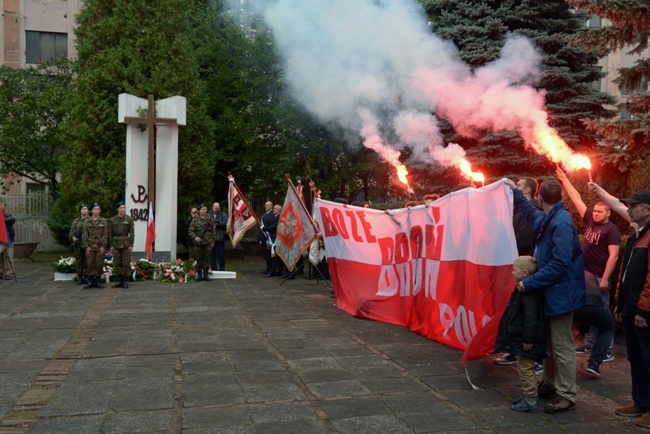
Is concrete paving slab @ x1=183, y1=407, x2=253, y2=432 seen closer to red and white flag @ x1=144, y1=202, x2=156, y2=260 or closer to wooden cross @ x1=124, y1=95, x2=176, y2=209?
red and white flag @ x1=144, y1=202, x2=156, y2=260

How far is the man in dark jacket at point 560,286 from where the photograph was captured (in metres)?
5.08

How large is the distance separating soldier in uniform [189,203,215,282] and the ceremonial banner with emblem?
5.78 feet

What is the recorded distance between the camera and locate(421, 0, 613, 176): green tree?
51.6 feet

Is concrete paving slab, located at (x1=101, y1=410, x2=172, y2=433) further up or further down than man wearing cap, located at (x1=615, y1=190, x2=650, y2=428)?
further down

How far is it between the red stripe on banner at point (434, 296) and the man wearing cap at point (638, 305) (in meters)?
1.12

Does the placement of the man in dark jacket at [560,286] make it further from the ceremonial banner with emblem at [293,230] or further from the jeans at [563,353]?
the ceremonial banner with emblem at [293,230]

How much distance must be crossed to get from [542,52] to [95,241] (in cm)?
1180

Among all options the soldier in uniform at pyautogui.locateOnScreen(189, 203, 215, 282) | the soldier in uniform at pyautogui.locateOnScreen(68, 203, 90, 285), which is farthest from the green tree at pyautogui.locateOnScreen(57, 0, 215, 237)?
Result: the soldier in uniform at pyautogui.locateOnScreen(68, 203, 90, 285)

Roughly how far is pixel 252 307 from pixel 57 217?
15.6 metres

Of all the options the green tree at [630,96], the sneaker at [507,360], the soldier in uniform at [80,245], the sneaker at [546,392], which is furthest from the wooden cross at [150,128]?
the sneaker at [546,392]

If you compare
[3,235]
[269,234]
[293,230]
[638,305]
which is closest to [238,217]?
[269,234]

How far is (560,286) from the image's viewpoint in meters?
5.13

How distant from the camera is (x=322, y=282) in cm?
1396

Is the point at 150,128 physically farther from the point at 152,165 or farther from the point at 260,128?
the point at 260,128
